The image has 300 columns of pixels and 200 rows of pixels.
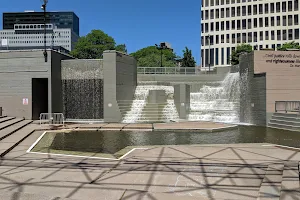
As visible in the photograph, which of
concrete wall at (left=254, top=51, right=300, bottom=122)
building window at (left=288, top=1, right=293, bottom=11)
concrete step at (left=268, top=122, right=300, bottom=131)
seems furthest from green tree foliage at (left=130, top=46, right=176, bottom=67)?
concrete step at (left=268, top=122, right=300, bottom=131)

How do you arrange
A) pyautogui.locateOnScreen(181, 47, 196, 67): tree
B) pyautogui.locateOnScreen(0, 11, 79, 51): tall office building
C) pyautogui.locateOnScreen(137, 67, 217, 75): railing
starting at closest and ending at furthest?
pyautogui.locateOnScreen(137, 67, 217, 75): railing, pyautogui.locateOnScreen(181, 47, 196, 67): tree, pyautogui.locateOnScreen(0, 11, 79, 51): tall office building

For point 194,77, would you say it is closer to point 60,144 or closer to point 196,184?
point 60,144

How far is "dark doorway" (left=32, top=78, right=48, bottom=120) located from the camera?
2314 cm

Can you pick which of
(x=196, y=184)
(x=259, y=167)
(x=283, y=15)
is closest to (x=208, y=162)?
(x=259, y=167)

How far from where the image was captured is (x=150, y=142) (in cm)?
1273

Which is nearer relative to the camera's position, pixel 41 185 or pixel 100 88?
pixel 41 185

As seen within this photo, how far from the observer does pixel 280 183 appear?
5750 millimetres

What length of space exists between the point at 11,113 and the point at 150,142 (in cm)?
1469

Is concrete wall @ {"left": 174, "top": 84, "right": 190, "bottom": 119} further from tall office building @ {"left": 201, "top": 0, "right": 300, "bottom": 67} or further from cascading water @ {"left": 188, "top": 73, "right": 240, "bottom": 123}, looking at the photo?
tall office building @ {"left": 201, "top": 0, "right": 300, "bottom": 67}

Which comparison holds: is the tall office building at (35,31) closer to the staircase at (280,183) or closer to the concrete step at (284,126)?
the concrete step at (284,126)

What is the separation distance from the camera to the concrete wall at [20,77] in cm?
2261

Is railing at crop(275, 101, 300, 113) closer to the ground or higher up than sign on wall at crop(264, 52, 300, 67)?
closer to the ground

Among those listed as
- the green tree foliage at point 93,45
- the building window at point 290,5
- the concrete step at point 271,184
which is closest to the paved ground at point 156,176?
the concrete step at point 271,184

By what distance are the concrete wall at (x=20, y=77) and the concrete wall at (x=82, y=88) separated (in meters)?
1.44
